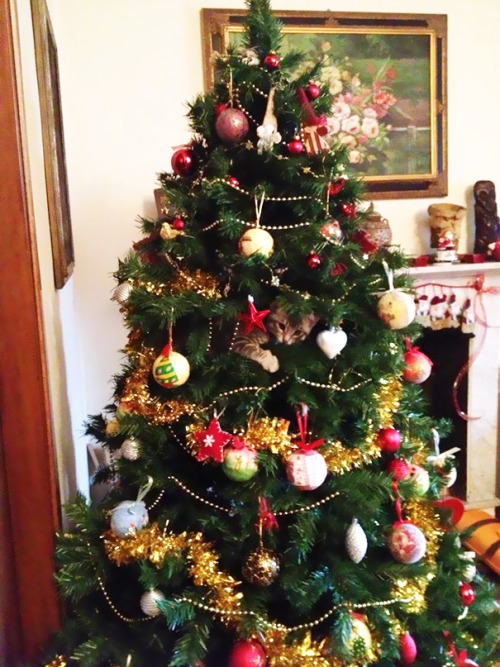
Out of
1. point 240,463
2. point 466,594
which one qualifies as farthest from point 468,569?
point 240,463

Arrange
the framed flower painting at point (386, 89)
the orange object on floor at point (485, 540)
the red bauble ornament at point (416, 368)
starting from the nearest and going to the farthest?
1. the red bauble ornament at point (416, 368)
2. the orange object on floor at point (485, 540)
3. the framed flower painting at point (386, 89)

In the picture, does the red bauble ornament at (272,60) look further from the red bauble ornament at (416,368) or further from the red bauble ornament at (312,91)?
Answer: the red bauble ornament at (416,368)

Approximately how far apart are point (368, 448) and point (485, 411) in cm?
181

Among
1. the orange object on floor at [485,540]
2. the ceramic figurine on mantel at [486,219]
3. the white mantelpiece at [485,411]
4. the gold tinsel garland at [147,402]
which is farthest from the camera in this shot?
the white mantelpiece at [485,411]

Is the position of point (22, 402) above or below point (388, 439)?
above

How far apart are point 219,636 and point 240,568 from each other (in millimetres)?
129

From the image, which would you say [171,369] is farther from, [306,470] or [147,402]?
[306,470]

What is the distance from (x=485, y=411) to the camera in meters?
2.67

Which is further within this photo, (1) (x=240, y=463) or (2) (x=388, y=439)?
(2) (x=388, y=439)

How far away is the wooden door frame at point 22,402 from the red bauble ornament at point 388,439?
2.08ft

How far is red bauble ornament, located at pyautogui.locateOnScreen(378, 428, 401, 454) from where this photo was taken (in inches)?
44.2

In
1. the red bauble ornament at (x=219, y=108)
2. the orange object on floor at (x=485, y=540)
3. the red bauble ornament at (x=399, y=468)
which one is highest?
the red bauble ornament at (x=219, y=108)

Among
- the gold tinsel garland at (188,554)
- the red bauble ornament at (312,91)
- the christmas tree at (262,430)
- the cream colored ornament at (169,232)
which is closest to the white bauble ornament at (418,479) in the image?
the christmas tree at (262,430)

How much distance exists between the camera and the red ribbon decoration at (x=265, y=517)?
1.03 m
